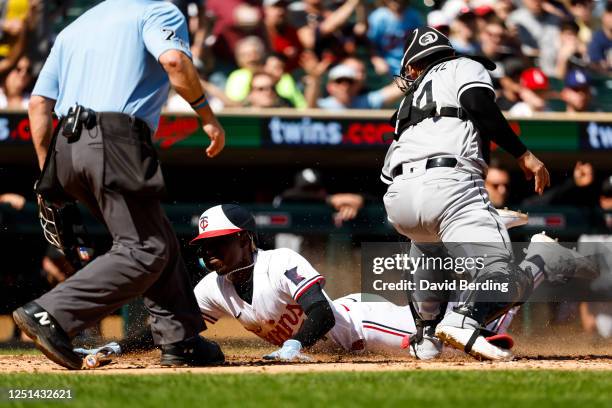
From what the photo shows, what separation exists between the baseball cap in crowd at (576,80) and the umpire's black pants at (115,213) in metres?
6.50

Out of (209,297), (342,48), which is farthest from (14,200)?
(209,297)

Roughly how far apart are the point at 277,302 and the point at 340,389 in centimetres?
201

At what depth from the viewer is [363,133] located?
9305mm

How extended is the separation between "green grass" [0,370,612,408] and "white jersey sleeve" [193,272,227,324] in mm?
1594

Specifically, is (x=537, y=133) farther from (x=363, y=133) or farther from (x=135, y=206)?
(x=135, y=206)

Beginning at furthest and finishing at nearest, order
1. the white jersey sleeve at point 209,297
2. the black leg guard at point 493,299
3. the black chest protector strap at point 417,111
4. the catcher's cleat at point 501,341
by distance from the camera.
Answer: the white jersey sleeve at point 209,297
the black chest protector strap at point 417,111
the catcher's cleat at point 501,341
the black leg guard at point 493,299

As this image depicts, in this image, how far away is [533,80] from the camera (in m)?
10.6

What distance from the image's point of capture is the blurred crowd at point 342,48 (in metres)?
9.93

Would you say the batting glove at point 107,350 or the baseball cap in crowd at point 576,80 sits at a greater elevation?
the baseball cap in crowd at point 576,80

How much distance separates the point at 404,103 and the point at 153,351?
205 centimetres

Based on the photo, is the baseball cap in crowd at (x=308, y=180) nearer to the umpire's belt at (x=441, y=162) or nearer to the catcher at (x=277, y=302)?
the catcher at (x=277, y=302)

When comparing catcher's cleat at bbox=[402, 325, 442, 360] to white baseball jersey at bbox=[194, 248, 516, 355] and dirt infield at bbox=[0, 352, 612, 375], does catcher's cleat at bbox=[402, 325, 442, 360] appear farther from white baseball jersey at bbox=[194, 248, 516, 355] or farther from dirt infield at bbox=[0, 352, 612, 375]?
white baseball jersey at bbox=[194, 248, 516, 355]

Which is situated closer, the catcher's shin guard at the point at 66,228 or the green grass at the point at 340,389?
the green grass at the point at 340,389

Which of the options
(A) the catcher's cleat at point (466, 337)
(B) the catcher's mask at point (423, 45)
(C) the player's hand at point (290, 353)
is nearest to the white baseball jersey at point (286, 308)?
(C) the player's hand at point (290, 353)
